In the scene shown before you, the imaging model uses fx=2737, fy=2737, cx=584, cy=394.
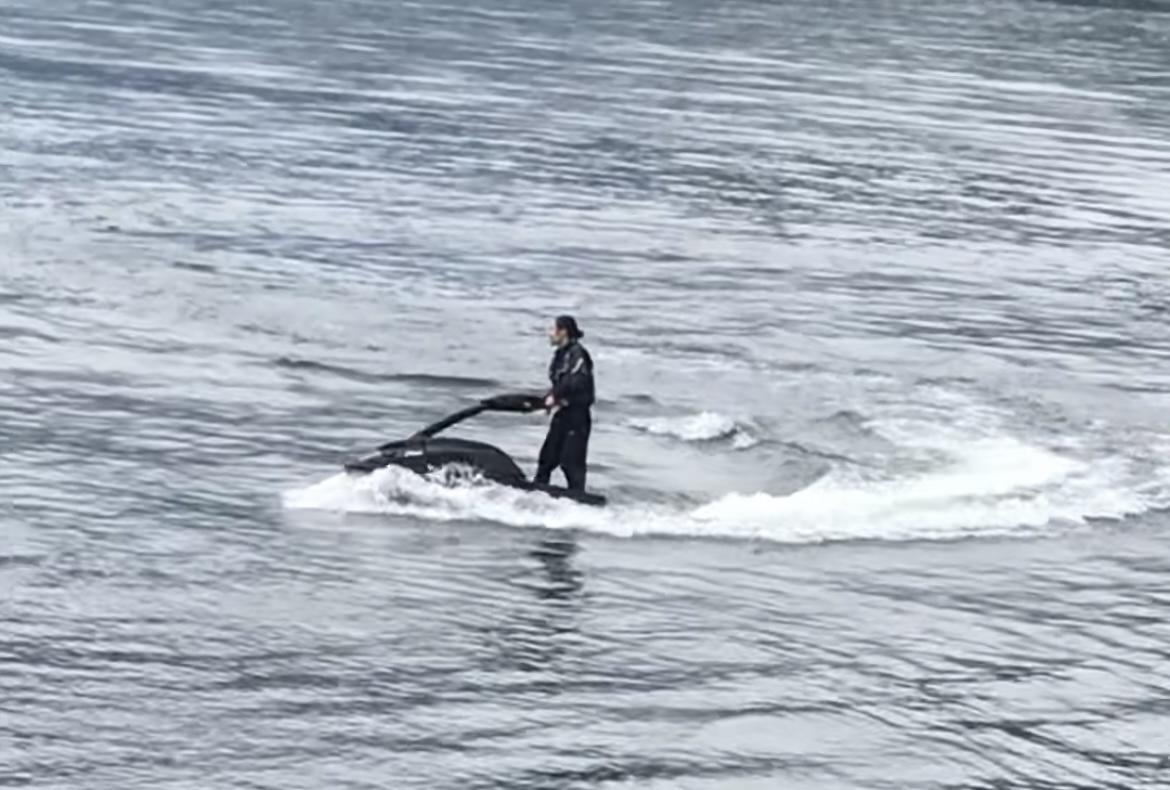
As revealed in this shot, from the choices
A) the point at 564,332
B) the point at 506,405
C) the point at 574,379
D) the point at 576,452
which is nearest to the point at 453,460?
the point at 506,405

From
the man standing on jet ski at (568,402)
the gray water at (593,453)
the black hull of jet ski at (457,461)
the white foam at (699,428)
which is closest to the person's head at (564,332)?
the man standing on jet ski at (568,402)

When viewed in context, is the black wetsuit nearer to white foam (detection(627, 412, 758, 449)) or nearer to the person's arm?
the person's arm

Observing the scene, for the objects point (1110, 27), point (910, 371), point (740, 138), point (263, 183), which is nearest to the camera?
point (910, 371)

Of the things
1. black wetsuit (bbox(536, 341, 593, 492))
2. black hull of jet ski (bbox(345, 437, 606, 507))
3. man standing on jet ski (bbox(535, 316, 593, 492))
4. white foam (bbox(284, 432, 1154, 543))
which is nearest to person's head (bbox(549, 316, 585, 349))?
man standing on jet ski (bbox(535, 316, 593, 492))

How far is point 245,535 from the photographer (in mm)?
37188

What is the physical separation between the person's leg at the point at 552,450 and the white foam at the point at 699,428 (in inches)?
277

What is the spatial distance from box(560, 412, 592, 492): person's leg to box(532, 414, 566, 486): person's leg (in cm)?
7

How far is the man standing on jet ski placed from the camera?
123 ft

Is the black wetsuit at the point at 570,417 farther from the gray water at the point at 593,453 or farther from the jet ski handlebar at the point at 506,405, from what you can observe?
the gray water at the point at 593,453

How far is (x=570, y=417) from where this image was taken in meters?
38.0

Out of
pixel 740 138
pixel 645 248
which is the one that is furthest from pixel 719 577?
pixel 740 138

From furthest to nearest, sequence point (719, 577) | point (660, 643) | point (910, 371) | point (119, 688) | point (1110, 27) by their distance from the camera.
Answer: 1. point (1110, 27)
2. point (910, 371)
3. point (719, 577)
4. point (660, 643)
5. point (119, 688)

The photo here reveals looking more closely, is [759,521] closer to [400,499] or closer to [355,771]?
[400,499]

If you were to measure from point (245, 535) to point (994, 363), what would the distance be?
22.2m
